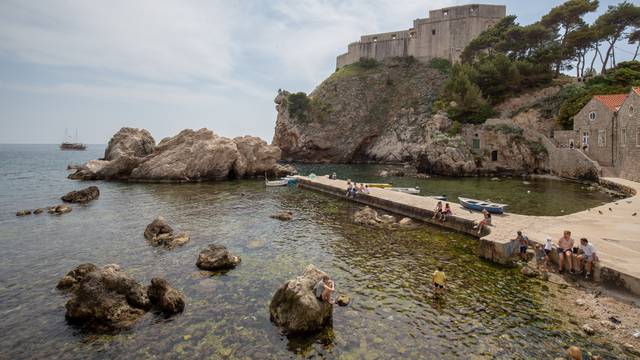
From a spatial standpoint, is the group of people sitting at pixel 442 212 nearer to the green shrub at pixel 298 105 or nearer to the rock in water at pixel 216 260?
the rock in water at pixel 216 260

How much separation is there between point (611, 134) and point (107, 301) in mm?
49222

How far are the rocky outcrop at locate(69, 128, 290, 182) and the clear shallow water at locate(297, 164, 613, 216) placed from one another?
17.5 m

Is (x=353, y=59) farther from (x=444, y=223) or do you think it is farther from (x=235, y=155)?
(x=444, y=223)

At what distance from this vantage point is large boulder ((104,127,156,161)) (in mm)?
59594

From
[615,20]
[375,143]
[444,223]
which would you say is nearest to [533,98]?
[615,20]

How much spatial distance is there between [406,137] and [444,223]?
54.4 m

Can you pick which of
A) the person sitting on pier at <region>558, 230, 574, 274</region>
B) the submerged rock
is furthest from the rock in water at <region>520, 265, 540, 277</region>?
the submerged rock

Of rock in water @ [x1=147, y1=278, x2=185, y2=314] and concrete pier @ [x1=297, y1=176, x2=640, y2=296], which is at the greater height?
concrete pier @ [x1=297, y1=176, x2=640, y2=296]

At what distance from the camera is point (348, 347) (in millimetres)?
10078

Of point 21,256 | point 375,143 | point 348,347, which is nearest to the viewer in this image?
point 348,347

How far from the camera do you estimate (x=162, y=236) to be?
792 inches

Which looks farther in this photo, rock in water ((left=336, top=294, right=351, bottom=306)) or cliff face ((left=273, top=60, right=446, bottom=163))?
cliff face ((left=273, top=60, right=446, bottom=163))

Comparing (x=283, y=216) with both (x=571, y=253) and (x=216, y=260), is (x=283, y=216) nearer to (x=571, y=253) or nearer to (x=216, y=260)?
(x=216, y=260)

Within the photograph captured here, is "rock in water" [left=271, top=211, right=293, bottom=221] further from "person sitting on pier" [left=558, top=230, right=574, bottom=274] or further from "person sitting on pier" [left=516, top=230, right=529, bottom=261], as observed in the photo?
"person sitting on pier" [left=558, top=230, right=574, bottom=274]
